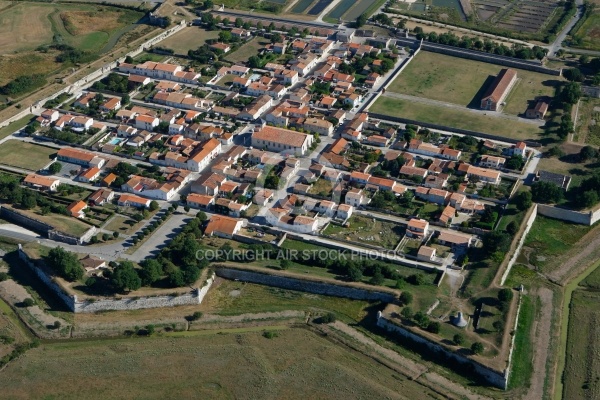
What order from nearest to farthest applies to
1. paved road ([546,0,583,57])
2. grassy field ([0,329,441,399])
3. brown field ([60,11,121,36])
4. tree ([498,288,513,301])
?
grassy field ([0,329,441,399]) → tree ([498,288,513,301]) → paved road ([546,0,583,57]) → brown field ([60,11,121,36])

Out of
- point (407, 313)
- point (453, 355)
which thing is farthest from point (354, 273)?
point (453, 355)

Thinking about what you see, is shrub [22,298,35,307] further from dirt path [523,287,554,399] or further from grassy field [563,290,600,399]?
grassy field [563,290,600,399]

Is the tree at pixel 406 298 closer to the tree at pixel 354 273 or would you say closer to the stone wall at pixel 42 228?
the tree at pixel 354 273

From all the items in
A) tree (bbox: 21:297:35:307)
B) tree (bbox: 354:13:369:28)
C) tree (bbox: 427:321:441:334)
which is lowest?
tree (bbox: 427:321:441:334)

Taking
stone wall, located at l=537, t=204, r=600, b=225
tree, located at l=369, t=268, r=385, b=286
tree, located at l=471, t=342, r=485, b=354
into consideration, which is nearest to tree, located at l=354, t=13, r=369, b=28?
stone wall, located at l=537, t=204, r=600, b=225

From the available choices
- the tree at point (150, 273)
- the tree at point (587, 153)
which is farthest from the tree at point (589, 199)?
the tree at point (150, 273)

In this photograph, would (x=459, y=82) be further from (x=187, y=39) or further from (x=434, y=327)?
(x=434, y=327)

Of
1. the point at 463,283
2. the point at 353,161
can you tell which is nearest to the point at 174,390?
the point at 463,283

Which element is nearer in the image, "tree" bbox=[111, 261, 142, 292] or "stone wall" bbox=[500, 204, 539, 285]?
"tree" bbox=[111, 261, 142, 292]
